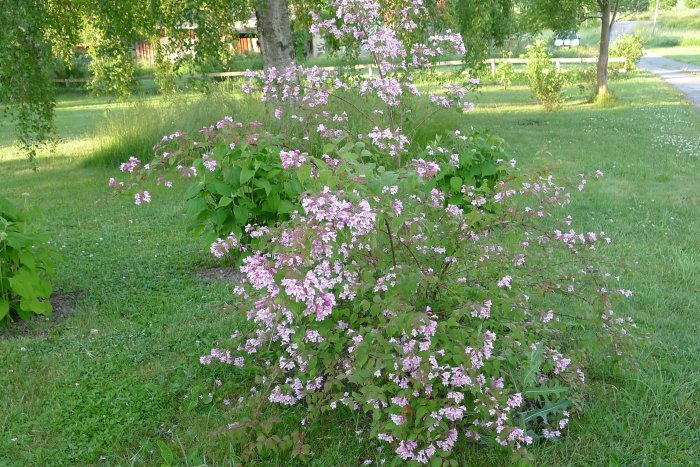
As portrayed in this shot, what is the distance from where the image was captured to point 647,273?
193 inches

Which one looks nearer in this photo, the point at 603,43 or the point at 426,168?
the point at 426,168

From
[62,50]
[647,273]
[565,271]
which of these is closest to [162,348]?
[565,271]

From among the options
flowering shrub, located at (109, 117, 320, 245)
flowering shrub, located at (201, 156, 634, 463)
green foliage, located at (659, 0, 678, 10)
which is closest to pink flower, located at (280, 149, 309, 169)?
flowering shrub, located at (201, 156, 634, 463)

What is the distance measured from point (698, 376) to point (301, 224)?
229 cm

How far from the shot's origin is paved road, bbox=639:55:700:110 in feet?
62.6

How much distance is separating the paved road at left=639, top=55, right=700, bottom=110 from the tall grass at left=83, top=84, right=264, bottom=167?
11.4 metres

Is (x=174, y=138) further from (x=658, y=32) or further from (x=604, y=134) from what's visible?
(x=658, y=32)

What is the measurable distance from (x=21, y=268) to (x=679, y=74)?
27086mm

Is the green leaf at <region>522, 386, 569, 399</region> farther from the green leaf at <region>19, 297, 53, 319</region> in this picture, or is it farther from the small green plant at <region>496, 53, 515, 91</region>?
the small green plant at <region>496, 53, 515, 91</region>

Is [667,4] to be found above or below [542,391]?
above

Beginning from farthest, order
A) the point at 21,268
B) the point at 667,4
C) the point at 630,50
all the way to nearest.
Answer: the point at 667,4
the point at 630,50
the point at 21,268

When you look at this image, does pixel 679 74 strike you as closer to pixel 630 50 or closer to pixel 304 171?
pixel 630 50

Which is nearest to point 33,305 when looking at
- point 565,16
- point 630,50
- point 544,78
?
point 544,78

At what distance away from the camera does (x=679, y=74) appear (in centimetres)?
2559
